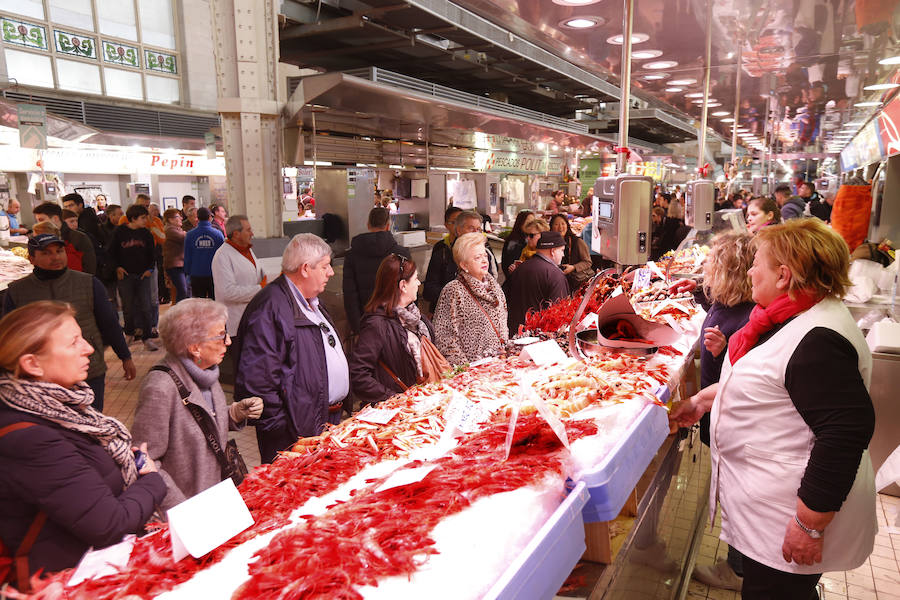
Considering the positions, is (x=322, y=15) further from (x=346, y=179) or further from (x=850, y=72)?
(x=850, y=72)

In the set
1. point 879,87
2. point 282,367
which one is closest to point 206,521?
point 282,367

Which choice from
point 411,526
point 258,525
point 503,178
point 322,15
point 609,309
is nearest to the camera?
point 411,526

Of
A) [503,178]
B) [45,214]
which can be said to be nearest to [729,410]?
[45,214]

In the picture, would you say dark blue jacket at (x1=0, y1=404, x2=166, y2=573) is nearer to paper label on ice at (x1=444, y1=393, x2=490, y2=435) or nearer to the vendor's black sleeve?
paper label on ice at (x1=444, y1=393, x2=490, y2=435)

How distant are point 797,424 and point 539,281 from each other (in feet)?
9.24

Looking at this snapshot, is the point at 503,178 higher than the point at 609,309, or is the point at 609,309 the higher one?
the point at 503,178

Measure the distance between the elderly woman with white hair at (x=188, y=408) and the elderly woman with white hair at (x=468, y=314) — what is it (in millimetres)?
1562

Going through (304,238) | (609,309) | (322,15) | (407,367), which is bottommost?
(407,367)

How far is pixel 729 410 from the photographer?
220cm

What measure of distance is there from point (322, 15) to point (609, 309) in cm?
689

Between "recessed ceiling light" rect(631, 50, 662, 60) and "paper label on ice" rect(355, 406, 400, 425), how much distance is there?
484cm

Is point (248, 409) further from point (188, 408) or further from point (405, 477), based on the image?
point (405, 477)

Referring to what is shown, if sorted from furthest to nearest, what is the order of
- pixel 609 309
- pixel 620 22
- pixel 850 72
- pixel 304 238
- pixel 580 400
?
pixel 850 72, pixel 620 22, pixel 304 238, pixel 609 309, pixel 580 400

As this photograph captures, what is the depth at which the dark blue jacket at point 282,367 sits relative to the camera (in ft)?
9.90
